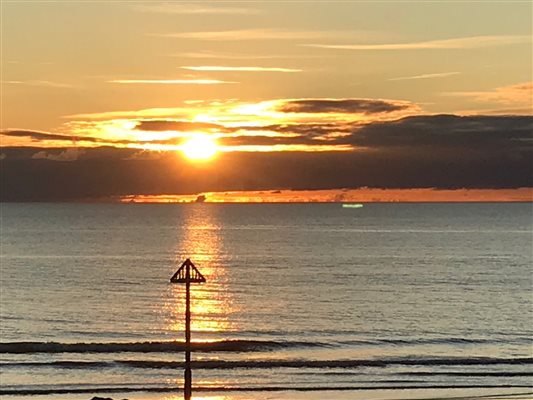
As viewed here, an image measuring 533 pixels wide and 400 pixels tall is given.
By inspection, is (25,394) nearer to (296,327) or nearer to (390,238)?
(296,327)

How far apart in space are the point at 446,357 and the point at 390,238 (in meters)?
111

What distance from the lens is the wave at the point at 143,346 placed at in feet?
145

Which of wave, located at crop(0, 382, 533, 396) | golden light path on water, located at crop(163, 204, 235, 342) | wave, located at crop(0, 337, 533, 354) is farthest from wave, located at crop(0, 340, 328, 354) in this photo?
wave, located at crop(0, 382, 533, 396)

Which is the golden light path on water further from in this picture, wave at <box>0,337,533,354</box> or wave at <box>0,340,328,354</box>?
wave at <box>0,337,533,354</box>

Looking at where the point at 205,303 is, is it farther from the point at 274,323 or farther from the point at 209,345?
the point at 209,345

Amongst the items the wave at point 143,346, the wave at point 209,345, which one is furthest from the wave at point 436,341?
the wave at point 143,346

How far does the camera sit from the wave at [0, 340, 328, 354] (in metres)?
44.3

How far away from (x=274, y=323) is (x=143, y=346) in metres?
11.9

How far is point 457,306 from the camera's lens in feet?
212

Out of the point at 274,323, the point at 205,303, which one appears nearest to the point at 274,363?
the point at 274,323

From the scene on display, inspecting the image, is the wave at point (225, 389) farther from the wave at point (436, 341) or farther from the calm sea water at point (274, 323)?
the wave at point (436, 341)

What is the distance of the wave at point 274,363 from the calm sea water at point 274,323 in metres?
0.08

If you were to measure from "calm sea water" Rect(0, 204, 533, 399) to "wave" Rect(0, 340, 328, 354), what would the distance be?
9cm

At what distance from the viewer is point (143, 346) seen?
1791 inches
